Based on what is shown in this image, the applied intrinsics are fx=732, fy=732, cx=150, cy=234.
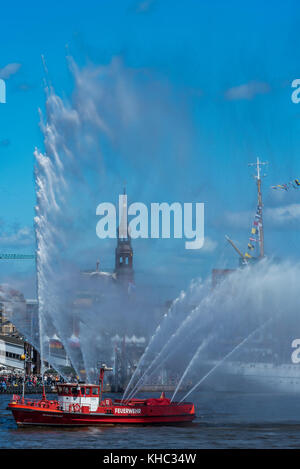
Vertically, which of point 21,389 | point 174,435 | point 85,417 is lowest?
point 21,389

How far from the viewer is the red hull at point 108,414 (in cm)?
6744

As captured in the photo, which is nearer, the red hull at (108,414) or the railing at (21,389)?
the red hull at (108,414)

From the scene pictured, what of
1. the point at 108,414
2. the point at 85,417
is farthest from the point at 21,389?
the point at 85,417

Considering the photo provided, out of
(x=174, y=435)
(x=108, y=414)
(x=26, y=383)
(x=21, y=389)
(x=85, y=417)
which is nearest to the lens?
(x=174, y=435)

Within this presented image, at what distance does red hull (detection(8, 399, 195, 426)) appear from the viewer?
67.4 m

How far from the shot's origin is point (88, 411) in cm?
6838

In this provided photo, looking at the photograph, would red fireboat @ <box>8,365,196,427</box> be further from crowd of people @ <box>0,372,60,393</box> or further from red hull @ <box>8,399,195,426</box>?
crowd of people @ <box>0,372,60,393</box>

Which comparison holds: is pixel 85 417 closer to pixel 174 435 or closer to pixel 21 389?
pixel 174 435

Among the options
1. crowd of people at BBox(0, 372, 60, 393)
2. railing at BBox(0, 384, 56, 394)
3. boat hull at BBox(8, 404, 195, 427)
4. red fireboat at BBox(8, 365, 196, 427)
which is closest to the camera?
boat hull at BBox(8, 404, 195, 427)

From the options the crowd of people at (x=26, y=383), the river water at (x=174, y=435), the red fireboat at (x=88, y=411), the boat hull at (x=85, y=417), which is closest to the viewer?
the river water at (x=174, y=435)

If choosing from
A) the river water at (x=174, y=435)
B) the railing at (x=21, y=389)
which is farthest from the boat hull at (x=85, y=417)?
the railing at (x=21, y=389)

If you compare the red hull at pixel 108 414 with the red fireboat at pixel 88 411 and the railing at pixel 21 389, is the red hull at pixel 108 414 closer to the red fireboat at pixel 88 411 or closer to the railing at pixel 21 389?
the red fireboat at pixel 88 411

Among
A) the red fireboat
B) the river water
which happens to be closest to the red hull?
the red fireboat

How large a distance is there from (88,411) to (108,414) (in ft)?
6.24
